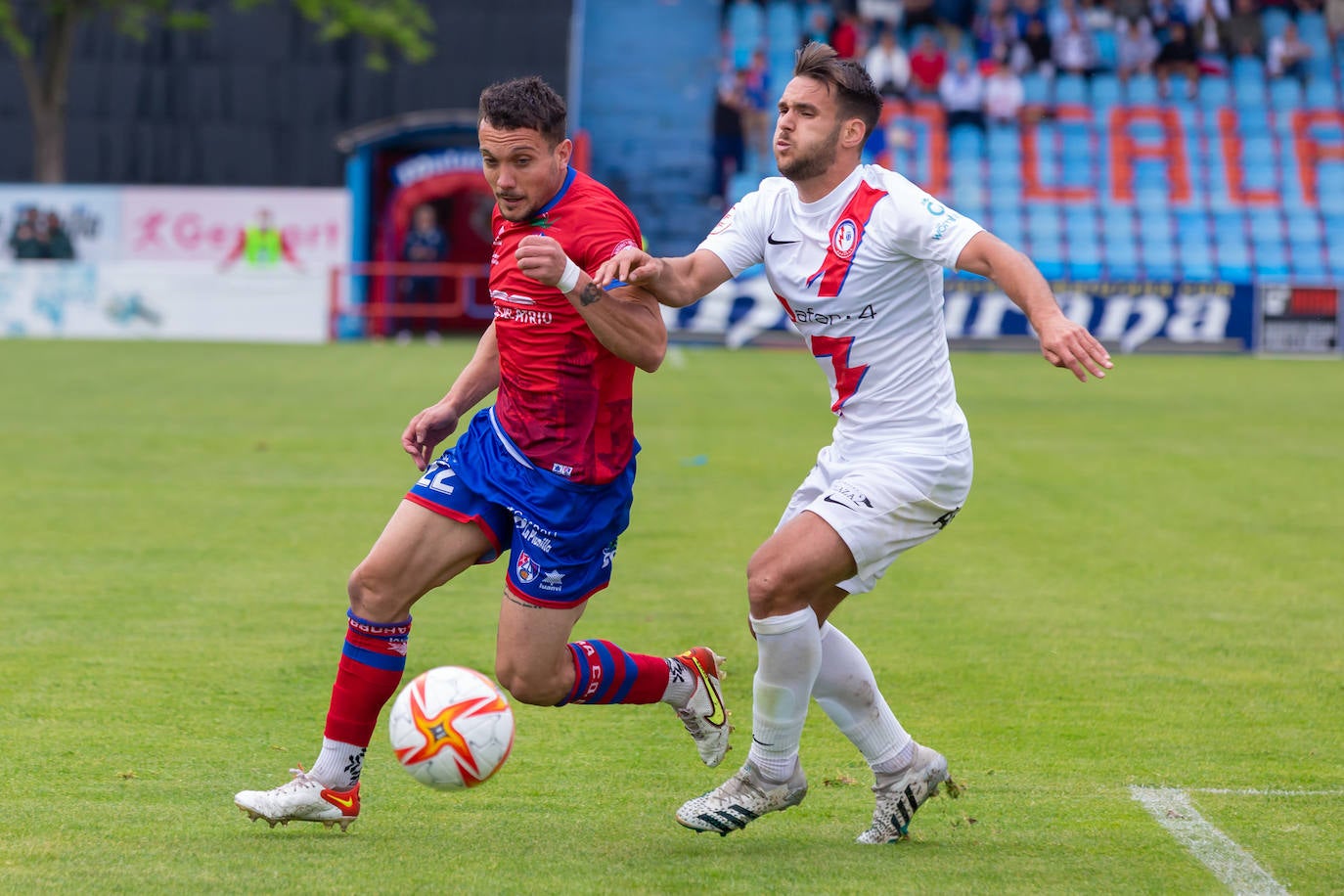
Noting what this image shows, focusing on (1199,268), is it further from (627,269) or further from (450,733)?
(450,733)

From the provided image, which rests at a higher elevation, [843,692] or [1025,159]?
[1025,159]

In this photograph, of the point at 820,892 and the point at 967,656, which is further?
the point at 967,656

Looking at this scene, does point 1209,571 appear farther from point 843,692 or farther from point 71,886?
point 71,886

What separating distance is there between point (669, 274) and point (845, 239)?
0.55 meters

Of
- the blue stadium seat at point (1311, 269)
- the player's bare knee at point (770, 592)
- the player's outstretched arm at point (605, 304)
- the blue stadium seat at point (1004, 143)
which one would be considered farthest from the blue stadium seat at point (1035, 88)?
the player's bare knee at point (770, 592)

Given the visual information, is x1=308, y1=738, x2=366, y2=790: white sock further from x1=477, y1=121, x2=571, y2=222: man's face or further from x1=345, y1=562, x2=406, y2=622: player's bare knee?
x1=477, y1=121, x2=571, y2=222: man's face

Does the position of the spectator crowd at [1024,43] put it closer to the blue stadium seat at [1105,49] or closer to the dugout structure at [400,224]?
the blue stadium seat at [1105,49]

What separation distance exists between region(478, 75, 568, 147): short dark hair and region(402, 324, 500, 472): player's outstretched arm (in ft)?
2.32

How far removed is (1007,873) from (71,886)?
2373mm

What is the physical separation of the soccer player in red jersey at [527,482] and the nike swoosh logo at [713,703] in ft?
1.33

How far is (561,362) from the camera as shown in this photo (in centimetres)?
506

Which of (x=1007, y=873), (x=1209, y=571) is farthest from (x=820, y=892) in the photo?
(x=1209, y=571)

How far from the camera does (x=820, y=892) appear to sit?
432cm

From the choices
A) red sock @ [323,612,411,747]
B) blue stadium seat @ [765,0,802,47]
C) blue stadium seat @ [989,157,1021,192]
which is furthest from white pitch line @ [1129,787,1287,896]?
blue stadium seat @ [765,0,802,47]
